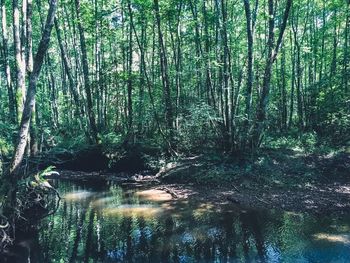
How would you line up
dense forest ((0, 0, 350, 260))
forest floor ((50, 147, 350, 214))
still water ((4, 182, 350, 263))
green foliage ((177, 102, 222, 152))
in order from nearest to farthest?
still water ((4, 182, 350, 263)) < forest floor ((50, 147, 350, 214)) < dense forest ((0, 0, 350, 260)) < green foliage ((177, 102, 222, 152))

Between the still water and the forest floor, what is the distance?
3.65 ft

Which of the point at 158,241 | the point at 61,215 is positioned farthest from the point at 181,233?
the point at 61,215

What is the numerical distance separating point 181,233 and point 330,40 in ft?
75.4

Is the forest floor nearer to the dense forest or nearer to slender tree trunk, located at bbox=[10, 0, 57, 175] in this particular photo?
the dense forest

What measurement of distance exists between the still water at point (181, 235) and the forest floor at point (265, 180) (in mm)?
1113

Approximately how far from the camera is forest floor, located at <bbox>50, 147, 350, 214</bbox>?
46.5 feet

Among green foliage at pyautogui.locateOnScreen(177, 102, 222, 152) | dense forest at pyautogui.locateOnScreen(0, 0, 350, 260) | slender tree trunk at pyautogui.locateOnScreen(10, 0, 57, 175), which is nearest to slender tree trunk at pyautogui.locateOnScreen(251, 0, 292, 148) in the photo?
dense forest at pyautogui.locateOnScreen(0, 0, 350, 260)

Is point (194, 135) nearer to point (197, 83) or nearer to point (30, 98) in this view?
point (197, 83)

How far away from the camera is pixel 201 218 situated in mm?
12875

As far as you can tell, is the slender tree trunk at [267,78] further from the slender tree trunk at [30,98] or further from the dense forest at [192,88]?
the slender tree trunk at [30,98]

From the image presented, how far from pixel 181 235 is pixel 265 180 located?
21.0 feet

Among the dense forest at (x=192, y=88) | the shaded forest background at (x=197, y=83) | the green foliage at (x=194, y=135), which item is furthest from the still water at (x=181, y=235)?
the green foliage at (x=194, y=135)

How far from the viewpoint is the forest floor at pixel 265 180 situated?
14.2m

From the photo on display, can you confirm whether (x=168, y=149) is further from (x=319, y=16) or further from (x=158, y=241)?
(x=319, y=16)
